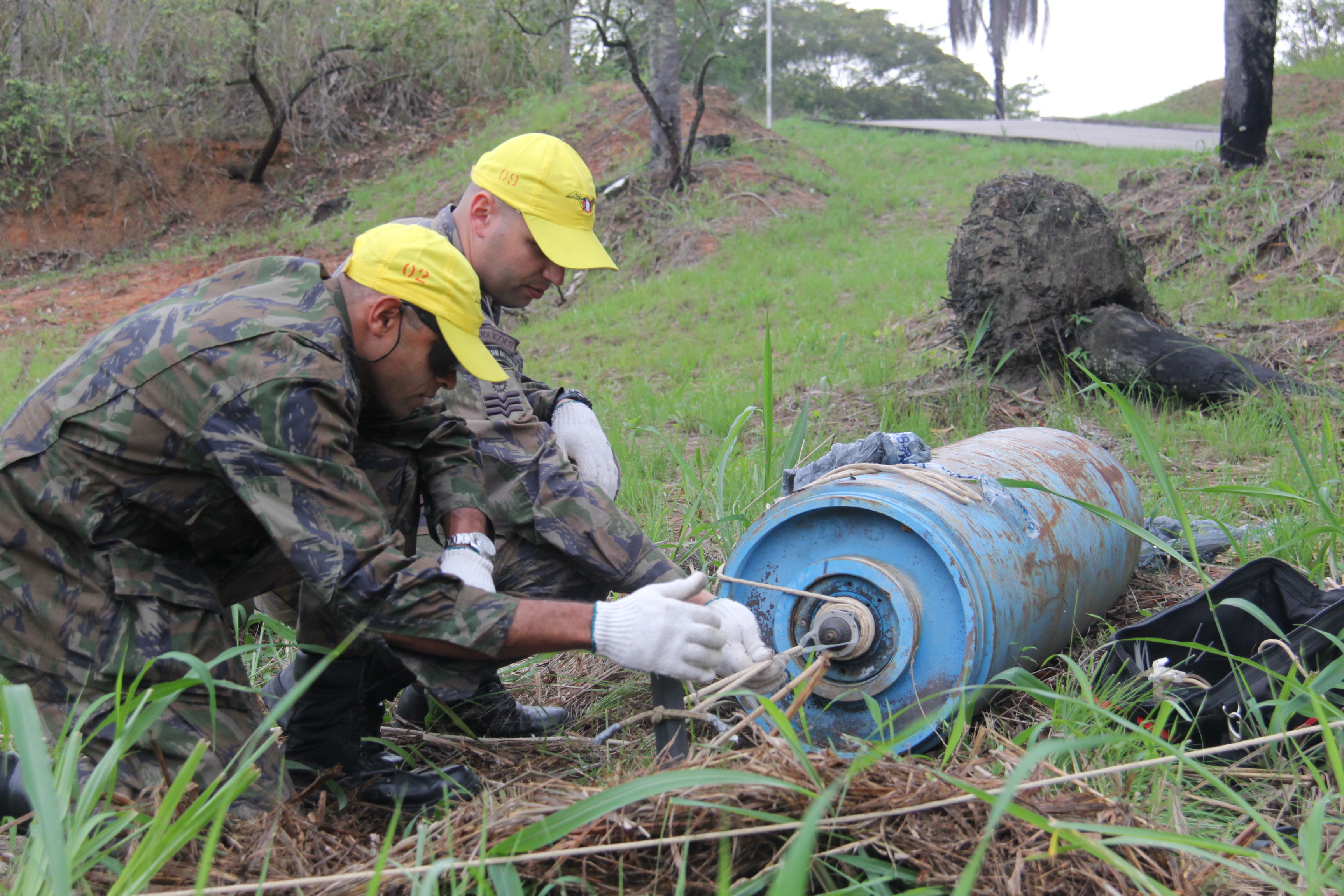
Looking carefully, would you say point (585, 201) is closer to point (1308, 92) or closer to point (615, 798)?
point (615, 798)

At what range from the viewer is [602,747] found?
220cm

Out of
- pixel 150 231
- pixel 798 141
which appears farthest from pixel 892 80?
pixel 150 231

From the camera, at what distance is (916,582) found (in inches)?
82.1

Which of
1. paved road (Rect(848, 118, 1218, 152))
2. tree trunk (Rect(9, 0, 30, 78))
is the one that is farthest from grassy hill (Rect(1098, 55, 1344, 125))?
tree trunk (Rect(9, 0, 30, 78))

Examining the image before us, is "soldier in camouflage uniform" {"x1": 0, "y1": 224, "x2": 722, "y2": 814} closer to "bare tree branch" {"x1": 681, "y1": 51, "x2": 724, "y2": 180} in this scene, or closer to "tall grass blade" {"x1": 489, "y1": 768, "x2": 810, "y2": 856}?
"tall grass blade" {"x1": 489, "y1": 768, "x2": 810, "y2": 856}

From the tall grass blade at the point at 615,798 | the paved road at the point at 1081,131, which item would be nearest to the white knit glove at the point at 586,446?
the tall grass blade at the point at 615,798

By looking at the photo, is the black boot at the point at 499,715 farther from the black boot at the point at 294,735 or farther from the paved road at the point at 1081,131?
the paved road at the point at 1081,131

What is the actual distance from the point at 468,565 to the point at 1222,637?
1590 mm

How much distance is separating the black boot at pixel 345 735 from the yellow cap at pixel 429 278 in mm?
802

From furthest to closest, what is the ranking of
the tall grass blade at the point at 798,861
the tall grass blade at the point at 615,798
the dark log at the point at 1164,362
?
the dark log at the point at 1164,362 → the tall grass blade at the point at 615,798 → the tall grass blade at the point at 798,861

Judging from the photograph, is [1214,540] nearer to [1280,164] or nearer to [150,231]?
[1280,164]

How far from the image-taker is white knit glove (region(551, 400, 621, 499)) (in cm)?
301

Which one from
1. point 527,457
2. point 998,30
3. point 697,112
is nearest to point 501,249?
point 527,457

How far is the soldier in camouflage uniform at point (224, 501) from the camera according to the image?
67.1 inches
